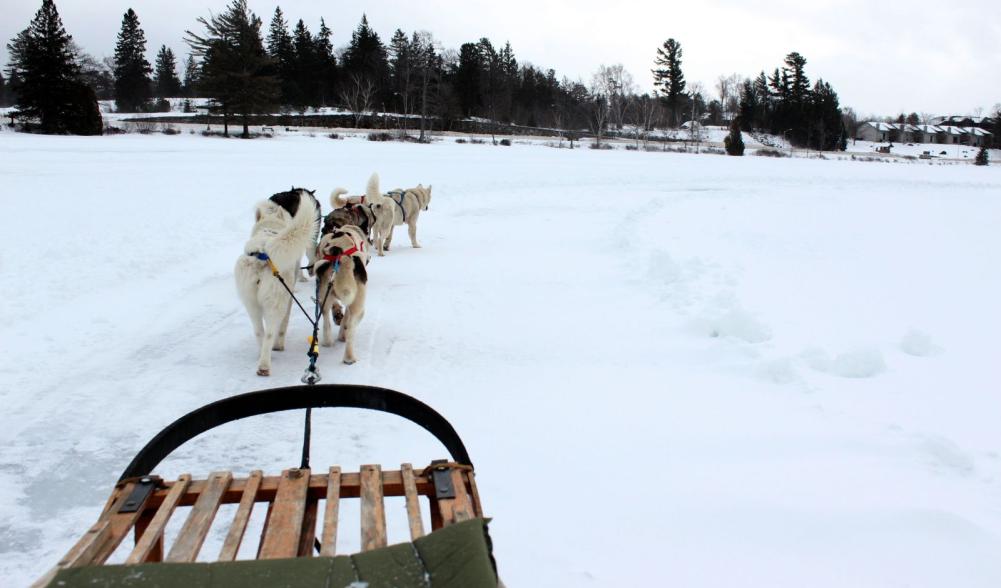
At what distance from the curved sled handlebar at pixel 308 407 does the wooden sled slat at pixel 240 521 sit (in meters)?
0.29

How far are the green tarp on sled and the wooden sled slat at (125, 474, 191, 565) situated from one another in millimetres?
119

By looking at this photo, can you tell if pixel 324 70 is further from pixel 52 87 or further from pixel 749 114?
pixel 749 114

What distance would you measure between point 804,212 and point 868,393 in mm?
12998

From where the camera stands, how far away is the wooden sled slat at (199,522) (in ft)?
5.43

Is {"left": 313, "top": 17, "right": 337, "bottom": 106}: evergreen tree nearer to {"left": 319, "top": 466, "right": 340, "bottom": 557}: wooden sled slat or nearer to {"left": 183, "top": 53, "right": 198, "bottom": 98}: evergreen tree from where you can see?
{"left": 183, "top": 53, "right": 198, "bottom": 98}: evergreen tree

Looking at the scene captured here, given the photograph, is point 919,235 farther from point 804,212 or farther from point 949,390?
point 949,390

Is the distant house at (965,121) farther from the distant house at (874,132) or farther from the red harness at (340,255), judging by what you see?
the red harness at (340,255)

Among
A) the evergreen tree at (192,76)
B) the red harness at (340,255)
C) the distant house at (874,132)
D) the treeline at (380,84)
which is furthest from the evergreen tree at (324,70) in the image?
the distant house at (874,132)

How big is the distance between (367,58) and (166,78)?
31780mm

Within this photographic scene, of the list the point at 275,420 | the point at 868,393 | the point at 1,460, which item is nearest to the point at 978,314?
the point at 868,393

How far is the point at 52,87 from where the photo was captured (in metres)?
36.3

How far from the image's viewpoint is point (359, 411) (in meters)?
4.30

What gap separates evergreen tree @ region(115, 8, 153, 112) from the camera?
204 feet

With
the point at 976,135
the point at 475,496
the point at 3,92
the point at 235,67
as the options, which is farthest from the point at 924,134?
the point at 3,92
